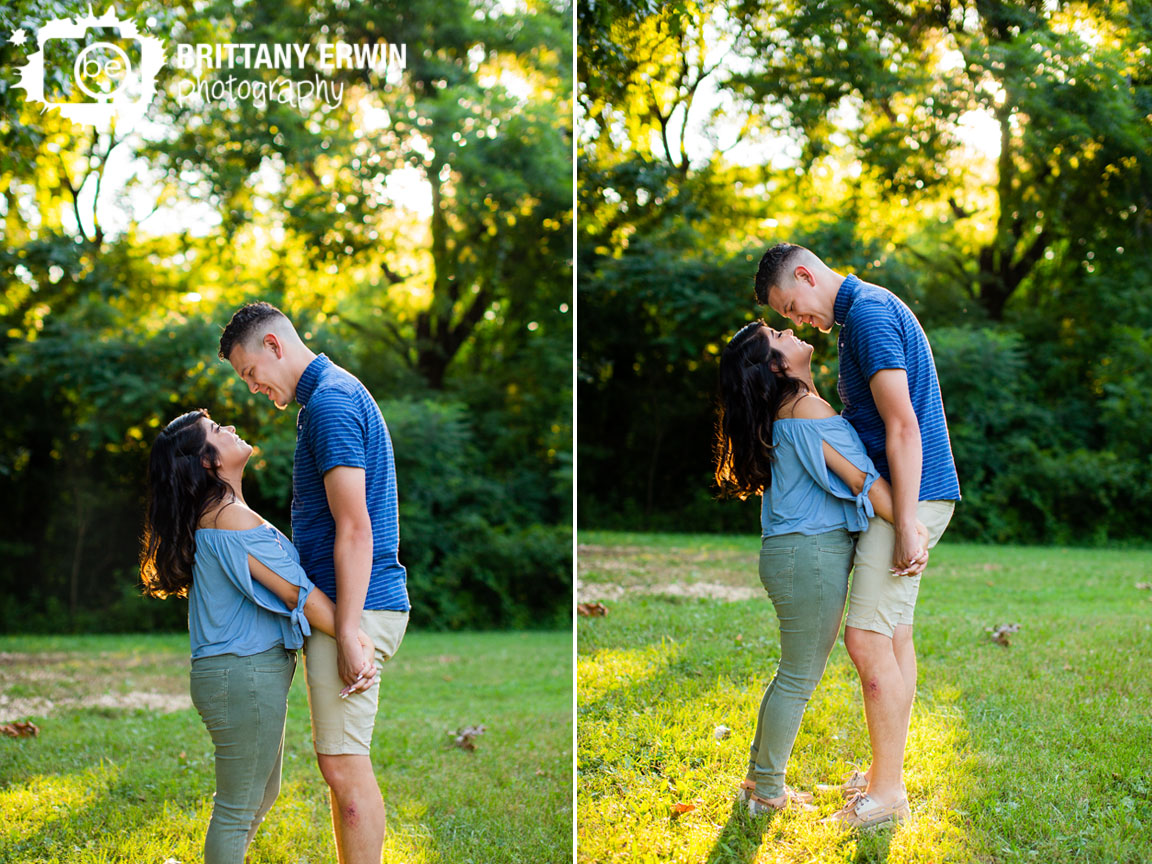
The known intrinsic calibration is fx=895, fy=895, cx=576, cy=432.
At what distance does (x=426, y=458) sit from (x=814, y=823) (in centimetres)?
449

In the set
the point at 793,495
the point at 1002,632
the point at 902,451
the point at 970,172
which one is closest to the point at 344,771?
the point at 793,495

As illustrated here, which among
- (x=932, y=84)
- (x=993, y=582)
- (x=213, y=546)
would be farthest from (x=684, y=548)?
(x=213, y=546)

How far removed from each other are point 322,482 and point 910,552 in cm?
136

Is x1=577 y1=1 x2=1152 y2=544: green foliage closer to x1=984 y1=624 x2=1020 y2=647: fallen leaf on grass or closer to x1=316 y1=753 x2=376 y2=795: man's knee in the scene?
x1=984 y1=624 x2=1020 y2=647: fallen leaf on grass

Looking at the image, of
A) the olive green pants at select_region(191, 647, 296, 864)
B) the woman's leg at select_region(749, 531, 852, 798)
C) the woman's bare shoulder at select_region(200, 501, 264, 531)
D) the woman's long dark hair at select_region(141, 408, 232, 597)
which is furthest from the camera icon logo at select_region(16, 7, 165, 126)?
the woman's leg at select_region(749, 531, 852, 798)

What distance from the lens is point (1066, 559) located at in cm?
293

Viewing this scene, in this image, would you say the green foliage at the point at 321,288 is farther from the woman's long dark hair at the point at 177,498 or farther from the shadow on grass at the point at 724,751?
the shadow on grass at the point at 724,751

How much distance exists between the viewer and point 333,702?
6.30 feet

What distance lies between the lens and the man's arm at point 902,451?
2.07 meters

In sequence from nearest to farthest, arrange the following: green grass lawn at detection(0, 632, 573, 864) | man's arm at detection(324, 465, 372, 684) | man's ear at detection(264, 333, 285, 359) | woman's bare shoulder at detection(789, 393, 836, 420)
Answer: man's arm at detection(324, 465, 372, 684)
man's ear at detection(264, 333, 285, 359)
woman's bare shoulder at detection(789, 393, 836, 420)
green grass lawn at detection(0, 632, 573, 864)

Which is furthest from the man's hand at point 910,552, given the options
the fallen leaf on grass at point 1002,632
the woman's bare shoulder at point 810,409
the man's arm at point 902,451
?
the fallen leaf on grass at point 1002,632

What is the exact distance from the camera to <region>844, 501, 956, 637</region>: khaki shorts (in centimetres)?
215
